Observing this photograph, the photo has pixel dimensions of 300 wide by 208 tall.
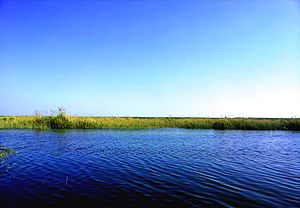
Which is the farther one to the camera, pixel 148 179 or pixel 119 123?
pixel 119 123

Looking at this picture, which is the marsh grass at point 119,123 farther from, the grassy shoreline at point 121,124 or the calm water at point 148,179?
the calm water at point 148,179

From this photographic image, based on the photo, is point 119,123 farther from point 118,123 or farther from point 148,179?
point 148,179

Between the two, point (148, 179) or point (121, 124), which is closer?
point (148, 179)

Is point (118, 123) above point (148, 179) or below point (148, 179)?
above

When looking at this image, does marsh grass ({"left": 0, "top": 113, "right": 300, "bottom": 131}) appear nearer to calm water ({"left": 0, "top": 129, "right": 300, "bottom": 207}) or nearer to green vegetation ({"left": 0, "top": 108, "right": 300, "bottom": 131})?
green vegetation ({"left": 0, "top": 108, "right": 300, "bottom": 131})

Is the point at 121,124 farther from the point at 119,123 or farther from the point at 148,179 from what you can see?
the point at 148,179

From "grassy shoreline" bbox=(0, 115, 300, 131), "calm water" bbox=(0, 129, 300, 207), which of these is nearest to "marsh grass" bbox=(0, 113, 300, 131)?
"grassy shoreline" bbox=(0, 115, 300, 131)

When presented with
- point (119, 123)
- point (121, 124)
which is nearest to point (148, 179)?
point (121, 124)

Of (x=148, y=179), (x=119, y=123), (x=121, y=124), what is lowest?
(x=148, y=179)

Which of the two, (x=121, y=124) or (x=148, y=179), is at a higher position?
(x=121, y=124)

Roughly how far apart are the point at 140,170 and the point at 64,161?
432cm

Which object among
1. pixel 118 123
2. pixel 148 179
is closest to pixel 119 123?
pixel 118 123

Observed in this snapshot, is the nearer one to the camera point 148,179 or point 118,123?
point 148,179

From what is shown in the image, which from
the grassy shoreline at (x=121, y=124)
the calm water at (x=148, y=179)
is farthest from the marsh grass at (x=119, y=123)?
the calm water at (x=148, y=179)
